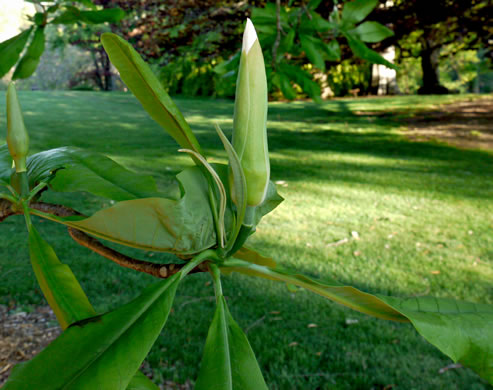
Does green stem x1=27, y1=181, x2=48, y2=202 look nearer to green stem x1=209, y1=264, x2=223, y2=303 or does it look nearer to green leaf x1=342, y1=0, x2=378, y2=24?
green stem x1=209, y1=264, x2=223, y2=303

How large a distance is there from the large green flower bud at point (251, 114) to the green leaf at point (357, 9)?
56.0 inches

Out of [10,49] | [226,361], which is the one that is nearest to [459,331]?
[226,361]

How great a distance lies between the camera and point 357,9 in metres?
1.85

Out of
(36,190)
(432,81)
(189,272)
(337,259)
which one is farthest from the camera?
(432,81)

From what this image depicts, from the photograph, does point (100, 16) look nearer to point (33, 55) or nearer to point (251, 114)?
point (33, 55)

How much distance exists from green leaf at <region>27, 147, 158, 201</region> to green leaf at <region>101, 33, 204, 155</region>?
218 millimetres

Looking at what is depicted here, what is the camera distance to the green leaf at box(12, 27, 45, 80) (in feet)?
5.30

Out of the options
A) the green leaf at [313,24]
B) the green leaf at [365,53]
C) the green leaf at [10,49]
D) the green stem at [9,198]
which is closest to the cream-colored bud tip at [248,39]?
the green stem at [9,198]

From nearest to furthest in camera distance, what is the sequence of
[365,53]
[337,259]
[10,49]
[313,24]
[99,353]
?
[99,353] < [10,49] < [365,53] < [313,24] < [337,259]

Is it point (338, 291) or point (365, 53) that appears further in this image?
point (365, 53)

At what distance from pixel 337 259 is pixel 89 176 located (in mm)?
3337

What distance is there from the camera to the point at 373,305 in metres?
0.64

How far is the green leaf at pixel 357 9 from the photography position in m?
1.81

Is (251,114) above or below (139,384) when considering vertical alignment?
above
